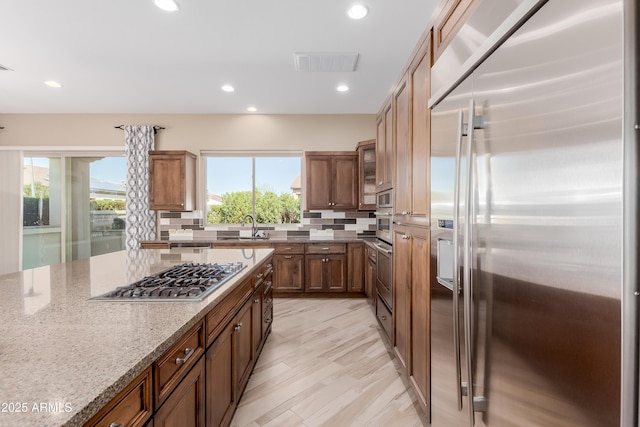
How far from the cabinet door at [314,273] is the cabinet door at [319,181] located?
811mm

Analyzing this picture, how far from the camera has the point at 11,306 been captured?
118 centimetres

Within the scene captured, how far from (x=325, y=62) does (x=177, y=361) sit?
10.1ft

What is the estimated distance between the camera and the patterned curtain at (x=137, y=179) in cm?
479

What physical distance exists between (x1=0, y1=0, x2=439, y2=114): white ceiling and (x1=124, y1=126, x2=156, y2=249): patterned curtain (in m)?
0.49

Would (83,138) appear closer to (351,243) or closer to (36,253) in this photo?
(36,253)

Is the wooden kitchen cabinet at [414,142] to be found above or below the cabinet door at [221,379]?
above

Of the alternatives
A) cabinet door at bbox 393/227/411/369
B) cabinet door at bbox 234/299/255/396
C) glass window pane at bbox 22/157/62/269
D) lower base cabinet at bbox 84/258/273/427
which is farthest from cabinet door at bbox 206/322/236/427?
glass window pane at bbox 22/157/62/269

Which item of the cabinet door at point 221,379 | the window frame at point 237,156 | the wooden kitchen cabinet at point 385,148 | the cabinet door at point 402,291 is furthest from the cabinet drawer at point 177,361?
the window frame at point 237,156

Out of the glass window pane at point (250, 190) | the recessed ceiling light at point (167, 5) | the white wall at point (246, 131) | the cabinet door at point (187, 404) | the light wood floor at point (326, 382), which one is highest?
the recessed ceiling light at point (167, 5)

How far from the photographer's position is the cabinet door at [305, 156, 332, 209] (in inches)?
184

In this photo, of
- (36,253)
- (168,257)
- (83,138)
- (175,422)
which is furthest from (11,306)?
(36,253)

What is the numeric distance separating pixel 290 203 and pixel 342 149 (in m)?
1.24

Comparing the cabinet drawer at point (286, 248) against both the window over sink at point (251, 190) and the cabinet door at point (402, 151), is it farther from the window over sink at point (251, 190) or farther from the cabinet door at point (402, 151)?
the cabinet door at point (402, 151)

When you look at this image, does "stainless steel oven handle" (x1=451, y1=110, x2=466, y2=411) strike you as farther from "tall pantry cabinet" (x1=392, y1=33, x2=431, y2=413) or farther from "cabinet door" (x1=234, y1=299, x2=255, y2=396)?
"cabinet door" (x1=234, y1=299, x2=255, y2=396)
